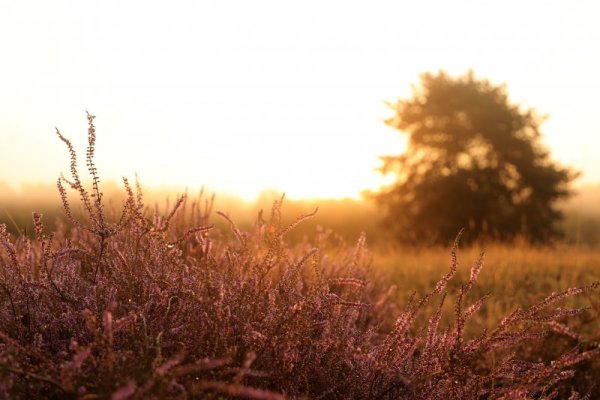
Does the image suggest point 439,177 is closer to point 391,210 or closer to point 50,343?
point 391,210

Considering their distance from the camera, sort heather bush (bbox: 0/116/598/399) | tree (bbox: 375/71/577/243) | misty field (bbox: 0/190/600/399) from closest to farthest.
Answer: misty field (bbox: 0/190/600/399) → heather bush (bbox: 0/116/598/399) → tree (bbox: 375/71/577/243)

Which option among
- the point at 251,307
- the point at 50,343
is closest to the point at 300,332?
the point at 251,307

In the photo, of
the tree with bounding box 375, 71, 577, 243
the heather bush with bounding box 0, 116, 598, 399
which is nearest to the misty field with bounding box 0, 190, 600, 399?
the heather bush with bounding box 0, 116, 598, 399

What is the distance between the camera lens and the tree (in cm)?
2175

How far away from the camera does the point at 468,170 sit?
72.9ft

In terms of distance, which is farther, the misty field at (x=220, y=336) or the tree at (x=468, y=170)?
the tree at (x=468, y=170)

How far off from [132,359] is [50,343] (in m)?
0.58

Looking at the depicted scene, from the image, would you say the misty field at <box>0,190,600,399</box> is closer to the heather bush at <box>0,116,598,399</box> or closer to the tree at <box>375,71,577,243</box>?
the heather bush at <box>0,116,598,399</box>

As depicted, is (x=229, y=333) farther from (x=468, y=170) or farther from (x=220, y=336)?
(x=468, y=170)

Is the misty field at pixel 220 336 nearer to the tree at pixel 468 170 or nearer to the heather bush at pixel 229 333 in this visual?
the heather bush at pixel 229 333

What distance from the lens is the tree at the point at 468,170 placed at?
71.4ft

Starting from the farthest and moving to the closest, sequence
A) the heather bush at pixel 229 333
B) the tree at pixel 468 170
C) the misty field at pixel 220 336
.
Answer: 1. the tree at pixel 468 170
2. the heather bush at pixel 229 333
3. the misty field at pixel 220 336

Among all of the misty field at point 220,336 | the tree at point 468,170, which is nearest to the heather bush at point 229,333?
the misty field at point 220,336

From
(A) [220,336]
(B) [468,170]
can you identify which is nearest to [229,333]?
(A) [220,336]
